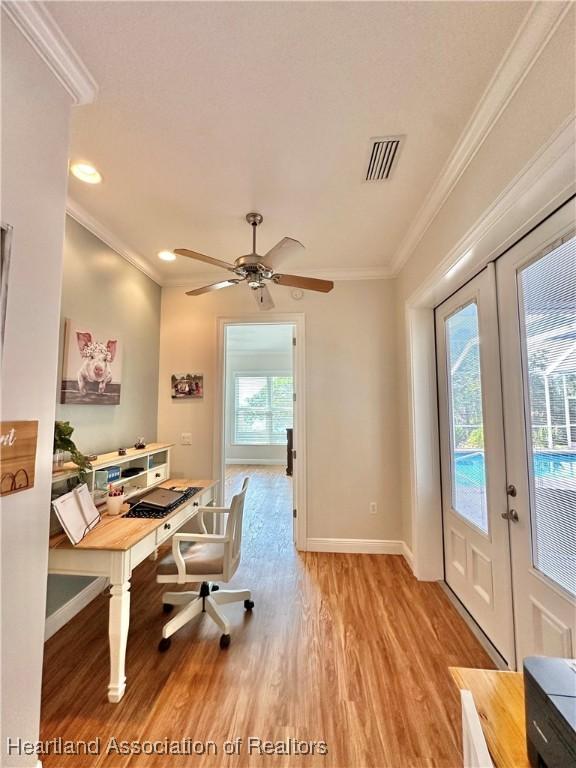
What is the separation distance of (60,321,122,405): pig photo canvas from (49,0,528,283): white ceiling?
89 cm

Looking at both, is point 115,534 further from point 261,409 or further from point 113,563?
point 261,409

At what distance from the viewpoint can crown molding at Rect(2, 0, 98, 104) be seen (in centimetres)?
108

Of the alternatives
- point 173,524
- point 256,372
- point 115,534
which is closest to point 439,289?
point 173,524

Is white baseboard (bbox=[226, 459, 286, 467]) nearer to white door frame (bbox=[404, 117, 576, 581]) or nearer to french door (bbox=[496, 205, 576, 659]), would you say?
white door frame (bbox=[404, 117, 576, 581])

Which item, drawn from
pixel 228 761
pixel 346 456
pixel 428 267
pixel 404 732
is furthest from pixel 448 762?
pixel 428 267

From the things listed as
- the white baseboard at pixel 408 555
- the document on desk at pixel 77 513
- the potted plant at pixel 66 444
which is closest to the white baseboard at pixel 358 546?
the white baseboard at pixel 408 555

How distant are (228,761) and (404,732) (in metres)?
0.75

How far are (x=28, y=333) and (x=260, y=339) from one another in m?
6.06

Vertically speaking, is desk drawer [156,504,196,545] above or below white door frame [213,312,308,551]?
below

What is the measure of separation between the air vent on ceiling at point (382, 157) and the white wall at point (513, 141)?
0.39m

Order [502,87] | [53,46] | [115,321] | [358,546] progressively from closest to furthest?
[53,46], [502,87], [115,321], [358,546]

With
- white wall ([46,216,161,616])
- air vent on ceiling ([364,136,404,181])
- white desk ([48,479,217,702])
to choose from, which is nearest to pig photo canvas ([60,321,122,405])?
white wall ([46,216,161,616])

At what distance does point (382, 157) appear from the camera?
5.93ft

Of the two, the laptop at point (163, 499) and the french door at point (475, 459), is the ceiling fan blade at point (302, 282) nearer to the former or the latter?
the french door at point (475, 459)
